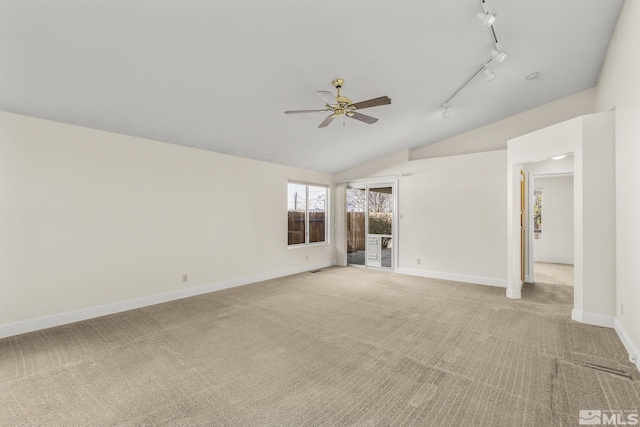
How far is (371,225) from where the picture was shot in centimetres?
729

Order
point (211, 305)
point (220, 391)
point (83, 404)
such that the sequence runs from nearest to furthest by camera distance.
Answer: point (83, 404)
point (220, 391)
point (211, 305)

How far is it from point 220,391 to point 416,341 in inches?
78.3

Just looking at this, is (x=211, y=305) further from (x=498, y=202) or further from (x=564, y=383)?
(x=498, y=202)

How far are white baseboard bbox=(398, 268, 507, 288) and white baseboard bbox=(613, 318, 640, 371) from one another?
209cm

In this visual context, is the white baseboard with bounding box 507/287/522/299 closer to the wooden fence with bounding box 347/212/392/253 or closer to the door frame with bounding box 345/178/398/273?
the door frame with bounding box 345/178/398/273

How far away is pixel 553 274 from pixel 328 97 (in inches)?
261

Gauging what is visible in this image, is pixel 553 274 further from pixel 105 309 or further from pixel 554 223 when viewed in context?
pixel 105 309

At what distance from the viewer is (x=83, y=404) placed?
2045 mm

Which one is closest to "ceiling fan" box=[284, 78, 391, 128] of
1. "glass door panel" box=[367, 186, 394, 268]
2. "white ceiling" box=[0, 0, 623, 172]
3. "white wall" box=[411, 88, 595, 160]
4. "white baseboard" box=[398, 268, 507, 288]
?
"white ceiling" box=[0, 0, 623, 172]

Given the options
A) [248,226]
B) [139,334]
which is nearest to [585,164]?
[248,226]

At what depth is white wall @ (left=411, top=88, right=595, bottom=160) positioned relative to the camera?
4.99 meters

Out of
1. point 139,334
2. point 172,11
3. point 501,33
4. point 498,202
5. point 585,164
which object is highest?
point 501,33

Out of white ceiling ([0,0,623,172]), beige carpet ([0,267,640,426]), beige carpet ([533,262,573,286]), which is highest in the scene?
white ceiling ([0,0,623,172])

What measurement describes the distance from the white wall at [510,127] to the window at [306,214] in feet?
8.34
